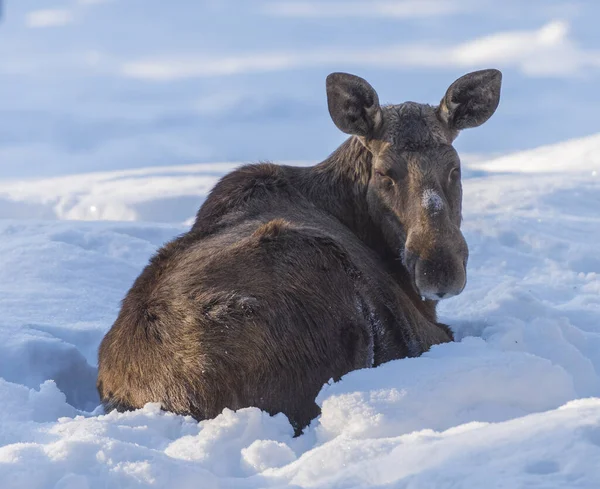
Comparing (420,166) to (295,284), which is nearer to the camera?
(295,284)

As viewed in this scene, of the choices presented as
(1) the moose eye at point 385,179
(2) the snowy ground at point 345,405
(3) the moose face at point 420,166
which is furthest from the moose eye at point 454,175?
(2) the snowy ground at point 345,405

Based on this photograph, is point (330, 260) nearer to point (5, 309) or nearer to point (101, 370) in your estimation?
point (101, 370)

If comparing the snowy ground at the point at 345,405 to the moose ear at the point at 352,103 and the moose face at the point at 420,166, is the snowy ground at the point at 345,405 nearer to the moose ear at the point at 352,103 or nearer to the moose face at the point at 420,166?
the moose face at the point at 420,166

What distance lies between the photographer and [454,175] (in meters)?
5.90

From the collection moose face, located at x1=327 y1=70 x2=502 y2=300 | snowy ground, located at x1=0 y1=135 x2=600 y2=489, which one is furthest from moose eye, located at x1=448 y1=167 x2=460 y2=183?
snowy ground, located at x1=0 y1=135 x2=600 y2=489

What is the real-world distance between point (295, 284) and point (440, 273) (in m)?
0.98

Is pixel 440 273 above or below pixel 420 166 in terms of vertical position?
below

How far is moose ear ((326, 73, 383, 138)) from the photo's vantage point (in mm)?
6047

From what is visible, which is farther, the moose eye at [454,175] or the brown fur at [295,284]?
the moose eye at [454,175]

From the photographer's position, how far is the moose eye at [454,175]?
19.2 ft

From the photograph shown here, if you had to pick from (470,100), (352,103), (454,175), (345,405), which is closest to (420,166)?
(454,175)

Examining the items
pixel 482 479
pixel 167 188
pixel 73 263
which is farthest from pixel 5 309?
pixel 167 188

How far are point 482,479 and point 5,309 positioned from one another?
16.9ft

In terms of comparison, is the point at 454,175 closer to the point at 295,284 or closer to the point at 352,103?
the point at 352,103
